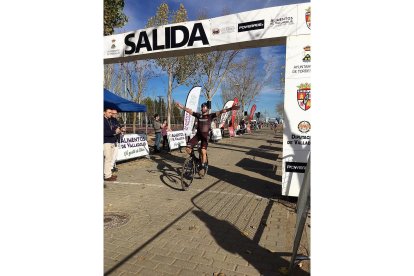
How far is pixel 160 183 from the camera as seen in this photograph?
7.48 meters

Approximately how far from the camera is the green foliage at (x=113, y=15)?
484 inches

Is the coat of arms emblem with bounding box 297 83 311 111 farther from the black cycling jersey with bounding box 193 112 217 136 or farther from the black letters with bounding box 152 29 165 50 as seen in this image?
the black letters with bounding box 152 29 165 50

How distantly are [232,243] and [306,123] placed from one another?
305 centimetres

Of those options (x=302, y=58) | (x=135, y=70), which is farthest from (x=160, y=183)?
(x=135, y=70)

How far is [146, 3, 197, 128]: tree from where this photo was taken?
25500 mm

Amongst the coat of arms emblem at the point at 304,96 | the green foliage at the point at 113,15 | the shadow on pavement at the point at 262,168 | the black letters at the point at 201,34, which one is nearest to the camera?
the coat of arms emblem at the point at 304,96

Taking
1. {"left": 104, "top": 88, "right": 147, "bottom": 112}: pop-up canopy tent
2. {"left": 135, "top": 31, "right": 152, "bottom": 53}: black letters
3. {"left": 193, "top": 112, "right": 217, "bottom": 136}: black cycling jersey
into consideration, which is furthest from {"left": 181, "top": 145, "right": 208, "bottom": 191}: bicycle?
{"left": 104, "top": 88, "right": 147, "bottom": 112}: pop-up canopy tent

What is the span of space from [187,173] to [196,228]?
8.81 ft

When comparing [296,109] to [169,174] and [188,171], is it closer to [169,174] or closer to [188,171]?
[188,171]

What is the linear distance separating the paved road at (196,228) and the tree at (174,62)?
20193 millimetres

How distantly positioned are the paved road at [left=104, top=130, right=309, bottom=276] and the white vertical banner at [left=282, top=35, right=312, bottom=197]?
33.4 inches

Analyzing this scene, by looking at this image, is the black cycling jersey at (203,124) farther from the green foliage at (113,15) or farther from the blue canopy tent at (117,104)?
the green foliage at (113,15)

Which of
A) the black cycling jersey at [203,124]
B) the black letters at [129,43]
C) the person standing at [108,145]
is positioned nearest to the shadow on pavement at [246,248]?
the black cycling jersey at [203,124]
